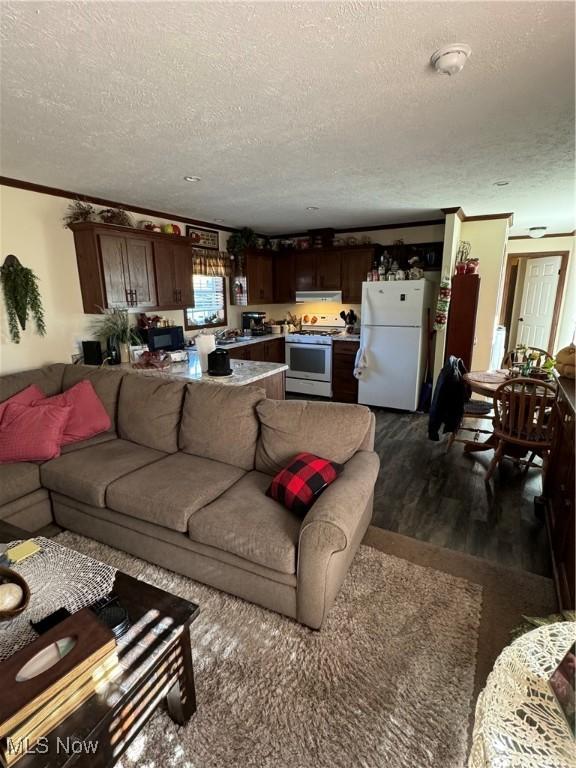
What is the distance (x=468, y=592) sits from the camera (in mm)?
1942

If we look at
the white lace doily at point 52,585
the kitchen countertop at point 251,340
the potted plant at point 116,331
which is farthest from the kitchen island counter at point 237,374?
the white lace doily at point 52,585

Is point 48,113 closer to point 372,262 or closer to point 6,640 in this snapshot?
point 6,640

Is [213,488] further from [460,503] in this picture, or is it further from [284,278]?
[284,278]

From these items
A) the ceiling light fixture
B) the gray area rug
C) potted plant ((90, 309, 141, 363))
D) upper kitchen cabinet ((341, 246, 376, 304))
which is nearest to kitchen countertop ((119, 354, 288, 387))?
potted plant ((90, 309, 141, 363))

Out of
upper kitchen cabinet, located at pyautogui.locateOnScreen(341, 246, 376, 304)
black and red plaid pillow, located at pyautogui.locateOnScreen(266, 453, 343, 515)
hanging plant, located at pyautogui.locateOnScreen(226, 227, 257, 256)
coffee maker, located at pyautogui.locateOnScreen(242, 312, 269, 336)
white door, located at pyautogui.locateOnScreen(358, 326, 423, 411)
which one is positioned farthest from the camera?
coffee maker, located at pyautogui.locateOnScreen(242, 312, 269, 336)

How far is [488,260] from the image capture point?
4.65 m

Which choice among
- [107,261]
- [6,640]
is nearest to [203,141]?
[107,261]

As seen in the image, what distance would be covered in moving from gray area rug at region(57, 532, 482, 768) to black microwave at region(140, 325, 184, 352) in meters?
2.68

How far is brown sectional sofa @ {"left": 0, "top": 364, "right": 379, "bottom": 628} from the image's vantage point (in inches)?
66.4

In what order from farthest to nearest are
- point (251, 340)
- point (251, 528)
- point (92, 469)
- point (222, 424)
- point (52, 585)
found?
1. point (251, 340)
2. point (222, 424)
3. point (92, 469)
4. point (251, 528)
5. point (52, 585)

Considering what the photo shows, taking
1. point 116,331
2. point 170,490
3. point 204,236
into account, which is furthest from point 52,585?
point 204,236

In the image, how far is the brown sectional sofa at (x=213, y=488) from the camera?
5.54 ft

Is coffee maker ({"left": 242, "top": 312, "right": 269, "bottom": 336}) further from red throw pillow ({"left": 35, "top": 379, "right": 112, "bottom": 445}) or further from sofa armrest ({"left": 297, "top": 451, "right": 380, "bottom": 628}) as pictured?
sofa armrest ({"left": 297, "top": 451, "right": 380, "bottom": 628})

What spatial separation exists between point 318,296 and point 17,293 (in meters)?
3.79
